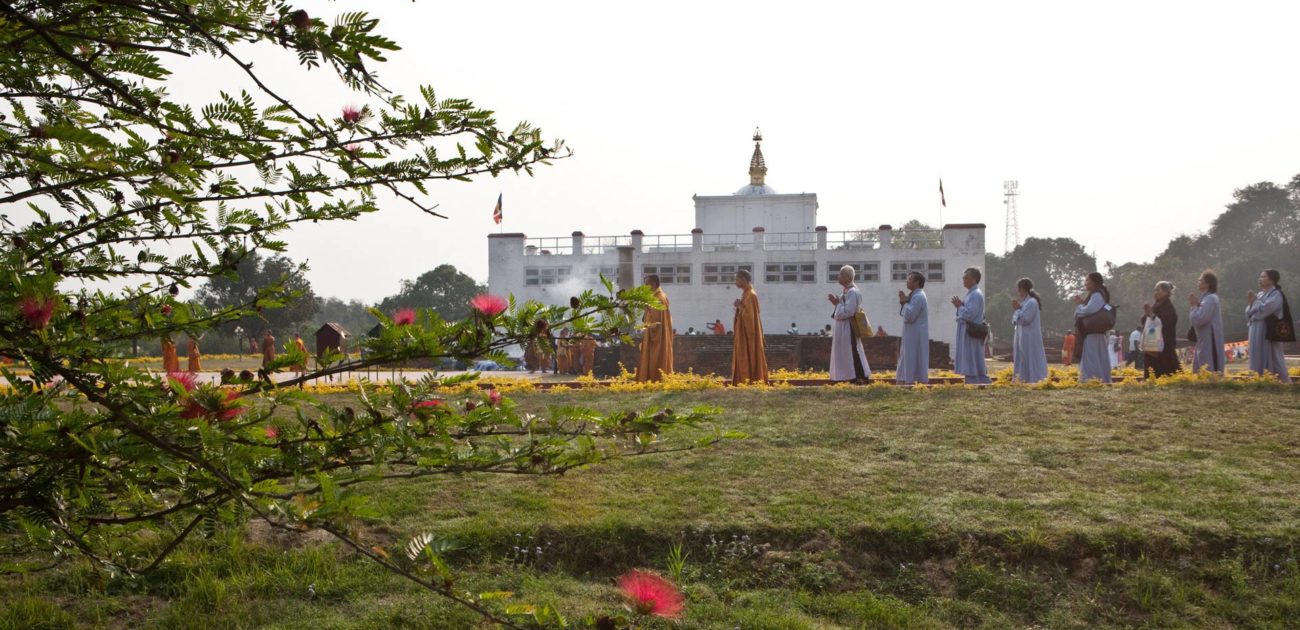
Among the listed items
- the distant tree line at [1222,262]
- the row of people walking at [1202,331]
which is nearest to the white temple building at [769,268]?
the distant tree line at [1222,262]

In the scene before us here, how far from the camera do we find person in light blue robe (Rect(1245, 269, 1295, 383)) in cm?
1031

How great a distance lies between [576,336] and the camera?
2359mm

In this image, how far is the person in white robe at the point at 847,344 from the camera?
422 inches

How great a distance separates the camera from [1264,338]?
10.5 meters

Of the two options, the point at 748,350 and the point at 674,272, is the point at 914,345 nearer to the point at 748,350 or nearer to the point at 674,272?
the point at 748,350

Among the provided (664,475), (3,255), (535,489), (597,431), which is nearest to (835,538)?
(664,475)

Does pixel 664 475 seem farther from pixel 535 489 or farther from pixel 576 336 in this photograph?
pixel 576 336

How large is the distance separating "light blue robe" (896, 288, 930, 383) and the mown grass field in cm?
377

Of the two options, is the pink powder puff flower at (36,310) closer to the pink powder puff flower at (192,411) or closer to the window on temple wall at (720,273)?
the pink powder puff flower at (192,411)

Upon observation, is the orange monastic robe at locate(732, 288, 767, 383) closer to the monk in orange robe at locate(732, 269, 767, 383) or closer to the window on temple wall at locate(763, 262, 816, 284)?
the monk in orange robe at locate(732, 269, 767, 383)

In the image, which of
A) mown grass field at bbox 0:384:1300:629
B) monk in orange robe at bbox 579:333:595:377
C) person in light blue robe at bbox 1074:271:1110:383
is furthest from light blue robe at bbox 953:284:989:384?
monk in orange robe at bbox 579:333:595:377

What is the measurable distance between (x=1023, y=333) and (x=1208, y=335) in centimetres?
216

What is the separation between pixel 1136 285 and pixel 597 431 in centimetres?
4477

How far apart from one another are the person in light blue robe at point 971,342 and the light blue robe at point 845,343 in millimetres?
1028
